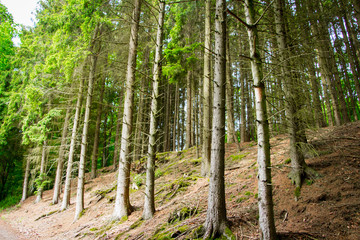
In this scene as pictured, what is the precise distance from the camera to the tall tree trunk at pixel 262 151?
10.3 feet

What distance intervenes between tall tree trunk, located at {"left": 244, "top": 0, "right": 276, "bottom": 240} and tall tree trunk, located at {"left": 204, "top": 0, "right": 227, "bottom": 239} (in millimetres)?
903

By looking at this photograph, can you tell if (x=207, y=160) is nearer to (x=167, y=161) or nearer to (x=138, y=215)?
(x=138, y=215)

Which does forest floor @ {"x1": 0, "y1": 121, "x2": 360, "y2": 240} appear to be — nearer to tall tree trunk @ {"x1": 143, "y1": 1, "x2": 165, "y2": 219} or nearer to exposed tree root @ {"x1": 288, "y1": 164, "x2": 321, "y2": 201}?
exposed tree root @ {"x1": 288, "y1": 164, "x2": 321, "y2": 201}

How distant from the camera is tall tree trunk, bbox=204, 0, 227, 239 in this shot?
12.8ft

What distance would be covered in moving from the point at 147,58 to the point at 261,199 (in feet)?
49.2

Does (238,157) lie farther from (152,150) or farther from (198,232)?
(198,232)

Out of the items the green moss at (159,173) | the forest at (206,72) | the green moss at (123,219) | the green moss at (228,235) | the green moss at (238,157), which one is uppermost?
the forest at (206,72)

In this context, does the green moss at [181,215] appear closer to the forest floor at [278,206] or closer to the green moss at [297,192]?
the forest floor at [278,206]

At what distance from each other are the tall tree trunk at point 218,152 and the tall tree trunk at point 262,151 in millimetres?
903

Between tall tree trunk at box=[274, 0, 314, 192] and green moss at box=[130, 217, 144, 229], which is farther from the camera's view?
green moss at box=[130, 217, 144, 229]

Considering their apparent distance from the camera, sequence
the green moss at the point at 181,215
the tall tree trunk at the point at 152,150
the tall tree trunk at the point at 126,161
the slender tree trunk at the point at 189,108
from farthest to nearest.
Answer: the slender tree trunk at the point at 189,108, the tall tree trunk at the point at 126,161, the tall tree trunk at the point at 152,150, the green moss at the point at 181,215

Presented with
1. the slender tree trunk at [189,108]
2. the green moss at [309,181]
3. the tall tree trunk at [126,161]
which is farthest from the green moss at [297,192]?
the slender tree trunk at [189,108]

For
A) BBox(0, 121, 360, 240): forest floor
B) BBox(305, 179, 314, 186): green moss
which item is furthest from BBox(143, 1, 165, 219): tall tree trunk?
BBox(305, 179, 314, 186): green moss

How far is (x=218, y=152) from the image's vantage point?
163 inches
